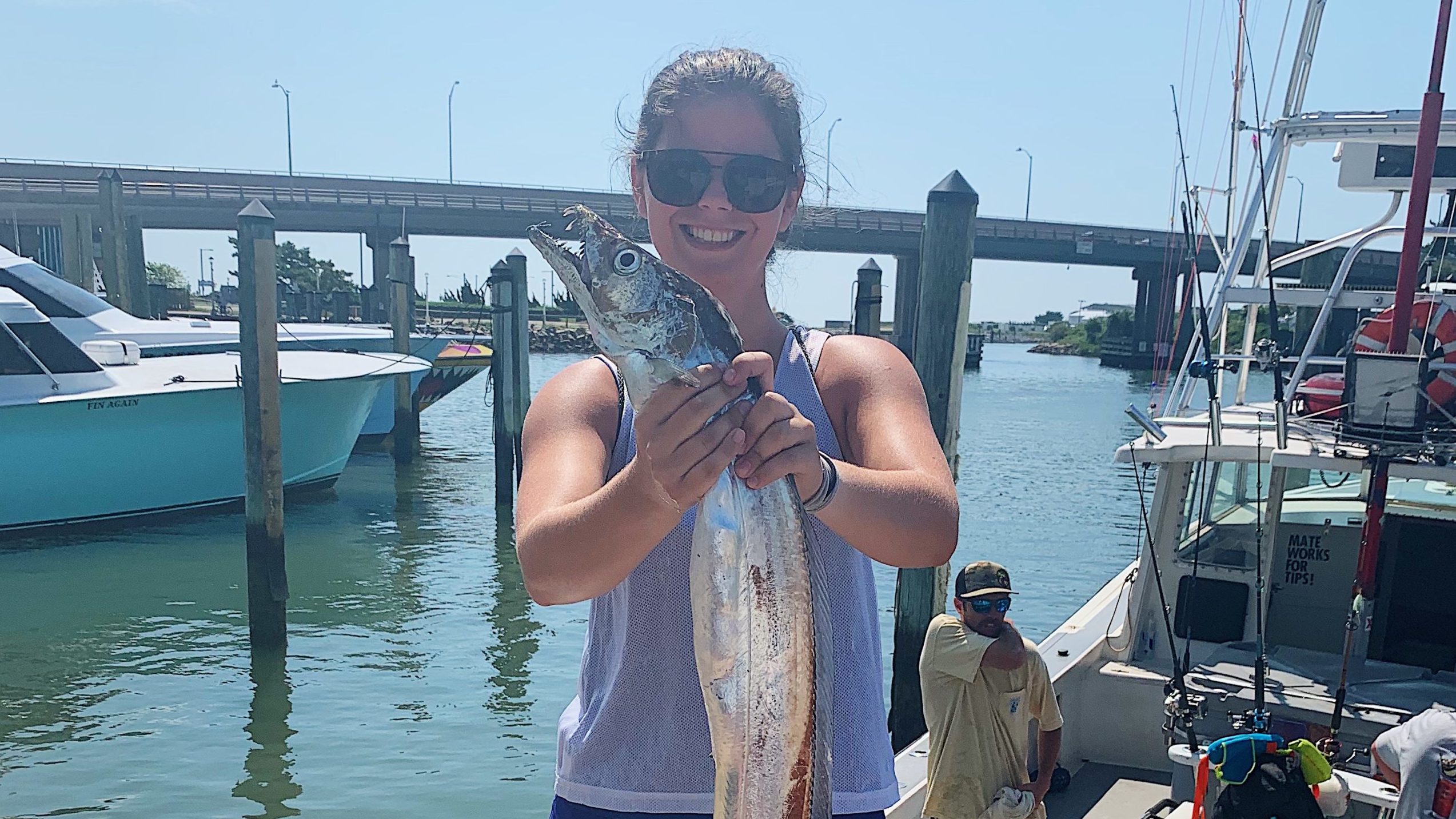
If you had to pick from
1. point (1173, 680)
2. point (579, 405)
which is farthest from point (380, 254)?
point (579, 405)

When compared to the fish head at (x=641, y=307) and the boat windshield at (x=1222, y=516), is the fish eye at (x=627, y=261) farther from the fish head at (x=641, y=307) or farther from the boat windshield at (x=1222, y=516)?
the boat windshield at (x=1222, y=516)

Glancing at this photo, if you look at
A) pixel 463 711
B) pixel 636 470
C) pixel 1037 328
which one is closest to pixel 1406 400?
pixel 636 470

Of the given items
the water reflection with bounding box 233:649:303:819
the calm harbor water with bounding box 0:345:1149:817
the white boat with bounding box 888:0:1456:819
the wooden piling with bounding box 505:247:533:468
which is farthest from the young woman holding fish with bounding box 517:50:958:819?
the wooden piling with bounding box 505:247:533:468

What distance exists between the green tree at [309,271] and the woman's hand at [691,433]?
85.2 metres

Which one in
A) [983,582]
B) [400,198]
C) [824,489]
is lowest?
[983,582]

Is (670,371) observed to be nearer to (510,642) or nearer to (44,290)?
(510,642)

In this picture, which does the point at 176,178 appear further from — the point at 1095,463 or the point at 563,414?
the point at 563,414

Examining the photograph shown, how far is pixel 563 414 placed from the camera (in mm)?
1820

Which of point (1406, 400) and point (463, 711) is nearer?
point (1406, 400)

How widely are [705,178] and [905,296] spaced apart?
52364mm

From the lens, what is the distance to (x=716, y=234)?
1.84 meters

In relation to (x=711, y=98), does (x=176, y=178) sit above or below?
above

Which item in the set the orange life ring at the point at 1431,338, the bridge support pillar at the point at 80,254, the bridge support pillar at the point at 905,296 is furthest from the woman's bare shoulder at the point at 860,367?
the bridge support pillar at the point at 905,296

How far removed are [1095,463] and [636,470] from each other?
32734mm
